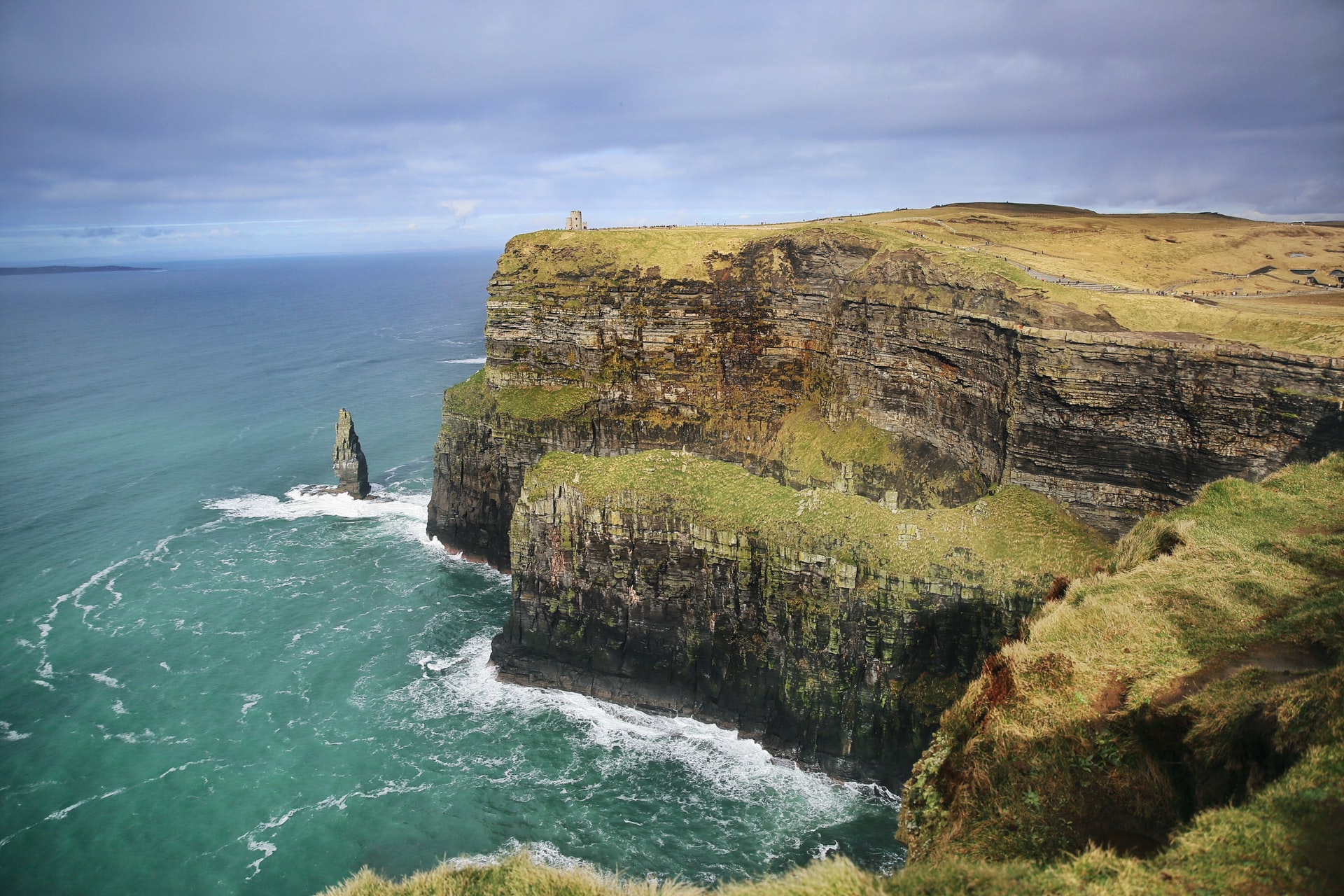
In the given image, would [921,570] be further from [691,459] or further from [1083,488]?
[691,459]

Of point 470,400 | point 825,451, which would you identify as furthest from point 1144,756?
point 470,400

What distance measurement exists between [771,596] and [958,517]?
8.72 metres

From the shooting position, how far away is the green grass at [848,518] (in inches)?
1215

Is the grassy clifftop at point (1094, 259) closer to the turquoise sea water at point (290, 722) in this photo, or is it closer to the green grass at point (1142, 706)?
the green grass at point (1142, 706)

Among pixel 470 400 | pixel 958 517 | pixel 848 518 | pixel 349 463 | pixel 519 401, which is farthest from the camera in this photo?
pixel 349 463

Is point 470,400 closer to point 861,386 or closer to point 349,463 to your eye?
point 349,463

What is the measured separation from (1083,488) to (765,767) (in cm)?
1796

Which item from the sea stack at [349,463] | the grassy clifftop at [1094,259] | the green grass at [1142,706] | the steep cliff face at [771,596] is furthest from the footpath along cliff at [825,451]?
the sea stack at [349,463]

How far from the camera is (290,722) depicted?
35531 mm

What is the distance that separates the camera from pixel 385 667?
130ft

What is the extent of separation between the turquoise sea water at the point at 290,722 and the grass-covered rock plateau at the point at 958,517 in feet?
11.9

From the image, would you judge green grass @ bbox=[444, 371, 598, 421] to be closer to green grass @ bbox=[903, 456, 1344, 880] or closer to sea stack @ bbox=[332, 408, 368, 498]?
sea stack @ bbox=[332, 408, 368, 498]

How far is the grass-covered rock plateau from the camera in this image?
12992 mm

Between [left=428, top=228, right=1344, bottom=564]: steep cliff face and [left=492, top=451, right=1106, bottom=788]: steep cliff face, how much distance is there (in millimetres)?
4021
